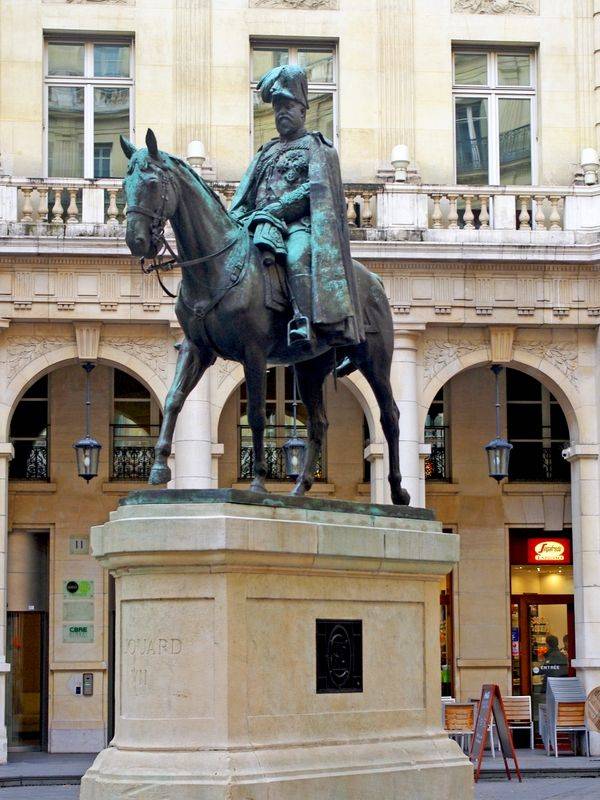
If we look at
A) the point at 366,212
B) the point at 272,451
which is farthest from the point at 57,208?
the point at 272,451

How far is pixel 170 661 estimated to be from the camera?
1180cm

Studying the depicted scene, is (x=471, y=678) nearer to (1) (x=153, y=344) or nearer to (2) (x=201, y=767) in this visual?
(1) (x=153, y=344)

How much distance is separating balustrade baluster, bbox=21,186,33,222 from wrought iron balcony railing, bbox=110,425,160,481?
15.9 feet

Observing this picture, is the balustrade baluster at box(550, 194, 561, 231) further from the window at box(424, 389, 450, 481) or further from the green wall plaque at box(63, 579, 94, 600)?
the green wall plaque at box(63, 579, 94, 600)

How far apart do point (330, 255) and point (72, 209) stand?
14.5 m

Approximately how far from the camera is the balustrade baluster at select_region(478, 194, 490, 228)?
27969 mm

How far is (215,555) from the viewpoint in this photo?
38.4 feet

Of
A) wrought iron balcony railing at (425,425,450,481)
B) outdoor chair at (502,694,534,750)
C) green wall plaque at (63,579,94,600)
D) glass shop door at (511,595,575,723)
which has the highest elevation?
wrought iron balcony railing at (425,425,450,481)

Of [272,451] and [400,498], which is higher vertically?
[272,451]

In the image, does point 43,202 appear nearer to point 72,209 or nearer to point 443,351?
point 72,209

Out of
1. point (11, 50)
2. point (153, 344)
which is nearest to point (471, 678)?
point (153, 344)

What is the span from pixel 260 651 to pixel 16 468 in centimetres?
1903

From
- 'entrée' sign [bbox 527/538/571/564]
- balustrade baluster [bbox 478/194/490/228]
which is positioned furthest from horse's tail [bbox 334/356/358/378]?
'entrée' sign [bbox 527/538/571/564]

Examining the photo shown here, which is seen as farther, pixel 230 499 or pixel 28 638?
pixel 28 638
